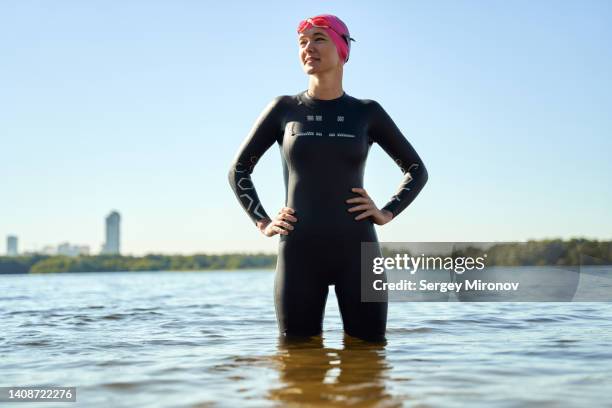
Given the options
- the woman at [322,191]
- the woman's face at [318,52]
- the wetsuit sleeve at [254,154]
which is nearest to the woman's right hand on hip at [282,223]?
the woman at [322,191]

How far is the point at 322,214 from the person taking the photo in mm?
4613

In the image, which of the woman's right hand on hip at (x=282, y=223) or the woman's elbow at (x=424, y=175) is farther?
the woman's elbow at (x=424, y=175)

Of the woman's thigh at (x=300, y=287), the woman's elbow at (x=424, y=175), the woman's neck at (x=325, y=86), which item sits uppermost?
the woman's neck at (x=325, y=86)

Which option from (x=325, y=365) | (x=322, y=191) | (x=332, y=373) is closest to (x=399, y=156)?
(x=322, y=191)

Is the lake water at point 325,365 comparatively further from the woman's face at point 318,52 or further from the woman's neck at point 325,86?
the woman's face at point 318,52

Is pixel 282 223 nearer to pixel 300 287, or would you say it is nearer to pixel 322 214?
→ pixel 322 214

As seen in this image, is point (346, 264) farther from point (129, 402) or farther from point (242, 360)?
point (129, 402)

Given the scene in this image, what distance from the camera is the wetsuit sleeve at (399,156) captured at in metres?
4.89

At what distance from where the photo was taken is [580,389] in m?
3.47

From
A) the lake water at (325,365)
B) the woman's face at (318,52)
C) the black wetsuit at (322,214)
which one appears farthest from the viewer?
the woman's face at (318,52)

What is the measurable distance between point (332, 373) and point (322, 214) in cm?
122

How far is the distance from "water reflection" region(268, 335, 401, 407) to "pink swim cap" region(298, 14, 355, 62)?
2144 millimetres

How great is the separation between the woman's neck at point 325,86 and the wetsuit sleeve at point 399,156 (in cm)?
31

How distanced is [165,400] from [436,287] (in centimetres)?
296
